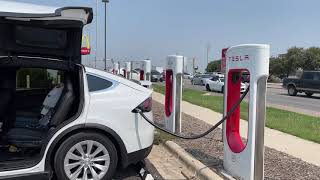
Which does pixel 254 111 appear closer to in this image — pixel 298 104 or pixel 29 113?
pixel 29 113

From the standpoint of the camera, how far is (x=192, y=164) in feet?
23.0

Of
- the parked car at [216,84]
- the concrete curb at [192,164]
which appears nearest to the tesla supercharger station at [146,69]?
the concrete curb at [192,164]

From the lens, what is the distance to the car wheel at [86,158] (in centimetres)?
585

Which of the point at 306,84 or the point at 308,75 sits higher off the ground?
the point at 308,75

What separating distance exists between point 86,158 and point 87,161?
0.14 feet

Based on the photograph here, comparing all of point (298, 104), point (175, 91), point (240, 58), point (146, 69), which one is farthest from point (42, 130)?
point (298, 104)

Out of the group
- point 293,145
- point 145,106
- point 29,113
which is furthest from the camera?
point 293,145

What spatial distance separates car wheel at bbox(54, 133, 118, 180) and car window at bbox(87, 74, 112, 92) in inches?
24.9

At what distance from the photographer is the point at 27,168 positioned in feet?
18.4

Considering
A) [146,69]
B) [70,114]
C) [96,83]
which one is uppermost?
[146,69]

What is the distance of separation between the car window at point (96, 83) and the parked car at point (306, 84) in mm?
26607

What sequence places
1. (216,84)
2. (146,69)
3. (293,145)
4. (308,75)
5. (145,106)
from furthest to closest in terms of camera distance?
(216,84)
(308,75)
(146,69)
(293,145)
(145,106)

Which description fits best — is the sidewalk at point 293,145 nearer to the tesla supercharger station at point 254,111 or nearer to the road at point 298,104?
the tesla supercharger station at point 254,111

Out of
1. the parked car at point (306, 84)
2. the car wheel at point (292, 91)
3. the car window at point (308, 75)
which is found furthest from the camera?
the car wheel at point (292, 91)
